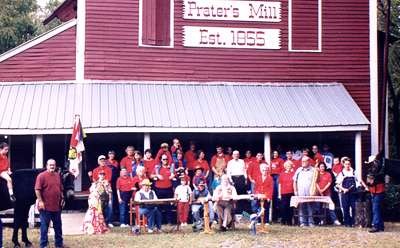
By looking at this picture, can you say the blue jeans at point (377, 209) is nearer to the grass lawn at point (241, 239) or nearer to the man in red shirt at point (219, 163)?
the grass lawn at point (241, 239)

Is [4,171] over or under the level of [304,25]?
under

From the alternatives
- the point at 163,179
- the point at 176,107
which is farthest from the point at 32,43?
the point at 163,179

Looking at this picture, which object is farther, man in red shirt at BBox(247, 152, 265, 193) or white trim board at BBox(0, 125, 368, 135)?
white trim board at BBox(0, 125, 368, 135)

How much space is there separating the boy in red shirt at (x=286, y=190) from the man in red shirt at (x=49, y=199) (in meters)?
6.01

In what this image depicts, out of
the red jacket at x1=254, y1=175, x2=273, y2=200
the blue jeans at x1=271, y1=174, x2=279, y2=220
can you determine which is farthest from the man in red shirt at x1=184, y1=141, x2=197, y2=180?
the red jacket at x1=254, y1=175, x2=273, y2=200

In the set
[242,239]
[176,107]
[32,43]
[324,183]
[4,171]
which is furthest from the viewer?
[32,43]

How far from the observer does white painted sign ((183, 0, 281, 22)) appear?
1922 centimetres

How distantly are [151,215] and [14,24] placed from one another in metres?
20.0

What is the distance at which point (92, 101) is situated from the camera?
1772cm

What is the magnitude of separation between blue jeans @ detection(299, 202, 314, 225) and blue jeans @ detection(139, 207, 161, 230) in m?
3.56

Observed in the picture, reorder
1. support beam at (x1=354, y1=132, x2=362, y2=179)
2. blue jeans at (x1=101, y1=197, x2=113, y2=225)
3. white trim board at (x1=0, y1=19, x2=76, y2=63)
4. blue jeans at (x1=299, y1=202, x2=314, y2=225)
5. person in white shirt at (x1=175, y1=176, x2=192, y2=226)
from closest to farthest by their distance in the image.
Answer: person in white shirt at (x1=175, y1=176, x2=192, y2=226)
blue jeans at (x1=101, y1=197, x2=113, y2=225)
blue jeans at (x1=299, y1=202, x2=314, y2=225)
support beam at (x1=354, y1=132, x2=362, y2=179)
white trim board at (x1=0, y1=19, x2=76, y2=63)

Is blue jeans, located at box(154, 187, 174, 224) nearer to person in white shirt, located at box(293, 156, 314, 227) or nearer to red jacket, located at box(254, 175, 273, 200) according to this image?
red jacket, located at box(254, 175, 273, 200)

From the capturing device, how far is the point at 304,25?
19.8 m

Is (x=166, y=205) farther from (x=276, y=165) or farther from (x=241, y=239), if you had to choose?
(x=241, y=239)
